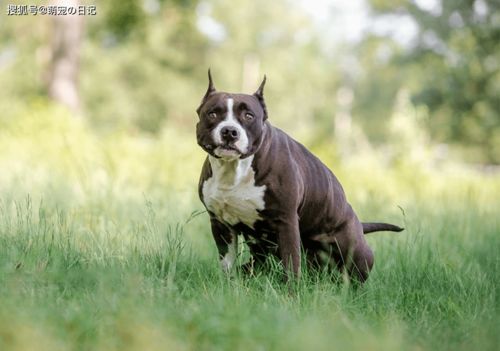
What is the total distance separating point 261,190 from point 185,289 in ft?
2.40

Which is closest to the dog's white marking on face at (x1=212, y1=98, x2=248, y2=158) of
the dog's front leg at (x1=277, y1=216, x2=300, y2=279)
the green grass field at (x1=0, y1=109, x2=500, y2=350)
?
the dog's front leg at (x1=277, y1=216, x2=300, y2=279)

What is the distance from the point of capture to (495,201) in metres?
10.7

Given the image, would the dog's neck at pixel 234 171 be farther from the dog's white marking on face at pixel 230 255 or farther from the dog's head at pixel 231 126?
the dog's white marking on face at pixel 230 255

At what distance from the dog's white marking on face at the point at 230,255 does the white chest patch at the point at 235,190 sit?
306 millimetres

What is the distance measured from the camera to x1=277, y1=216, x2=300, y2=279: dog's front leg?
13.0 ft

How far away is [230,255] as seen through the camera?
4.30 meters

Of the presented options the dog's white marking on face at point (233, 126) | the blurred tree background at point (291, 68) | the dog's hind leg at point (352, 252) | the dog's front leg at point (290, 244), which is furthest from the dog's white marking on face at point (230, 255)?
the blurred tree background at point (291, 68)

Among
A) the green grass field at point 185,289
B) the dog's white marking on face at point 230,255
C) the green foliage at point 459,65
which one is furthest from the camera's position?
the green foliage at point 459,65

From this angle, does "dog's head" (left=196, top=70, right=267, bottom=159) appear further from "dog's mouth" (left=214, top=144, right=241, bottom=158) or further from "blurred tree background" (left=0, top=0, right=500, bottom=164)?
"blurred tree background" (left=0, top=0, right=500, bottom=164)

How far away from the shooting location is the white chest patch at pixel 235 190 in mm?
3918

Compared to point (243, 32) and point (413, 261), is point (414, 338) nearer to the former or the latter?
point (413, 261)

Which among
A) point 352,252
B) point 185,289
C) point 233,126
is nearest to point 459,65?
point 352,252

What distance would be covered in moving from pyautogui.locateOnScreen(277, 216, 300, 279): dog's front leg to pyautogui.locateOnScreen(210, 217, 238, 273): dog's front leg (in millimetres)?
439

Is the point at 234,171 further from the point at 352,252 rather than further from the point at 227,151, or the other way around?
the point at 352,252
